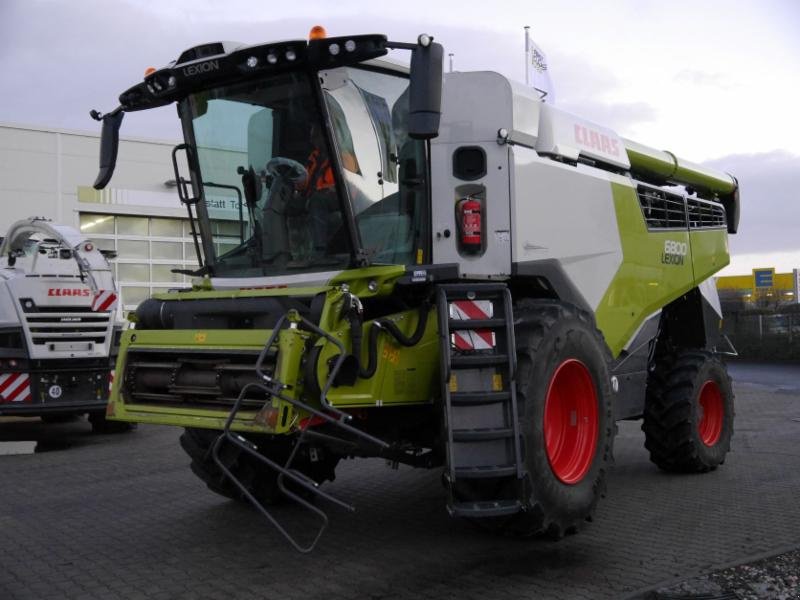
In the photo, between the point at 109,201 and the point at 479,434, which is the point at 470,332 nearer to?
the point at 479,434

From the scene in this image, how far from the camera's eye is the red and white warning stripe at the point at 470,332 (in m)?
5.29

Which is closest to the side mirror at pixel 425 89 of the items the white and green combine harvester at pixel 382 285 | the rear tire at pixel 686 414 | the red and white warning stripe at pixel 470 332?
the white and green combine harvester at pixel 382 285

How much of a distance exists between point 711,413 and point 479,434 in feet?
14.3

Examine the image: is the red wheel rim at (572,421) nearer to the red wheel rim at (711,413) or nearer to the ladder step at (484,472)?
the ladder step at (484,472)

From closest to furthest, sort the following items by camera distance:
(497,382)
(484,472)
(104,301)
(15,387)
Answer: (484,472) → (497,382) → (15,387) → (104,301)

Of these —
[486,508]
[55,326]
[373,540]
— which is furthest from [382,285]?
[55,326]

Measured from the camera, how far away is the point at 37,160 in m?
20.7

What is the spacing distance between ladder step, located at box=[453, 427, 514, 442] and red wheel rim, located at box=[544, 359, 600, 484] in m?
0.71

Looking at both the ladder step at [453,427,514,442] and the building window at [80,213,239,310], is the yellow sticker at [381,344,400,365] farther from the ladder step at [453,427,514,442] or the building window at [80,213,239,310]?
the building window at [80,213,239,310]

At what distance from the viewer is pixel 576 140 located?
660 centimetres

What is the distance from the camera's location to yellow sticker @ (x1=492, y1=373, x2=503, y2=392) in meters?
5.23

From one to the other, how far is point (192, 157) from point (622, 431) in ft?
23.4

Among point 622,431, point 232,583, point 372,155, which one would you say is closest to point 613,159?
point 372,155

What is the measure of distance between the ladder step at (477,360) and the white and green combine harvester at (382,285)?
0.02 meters
